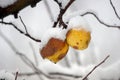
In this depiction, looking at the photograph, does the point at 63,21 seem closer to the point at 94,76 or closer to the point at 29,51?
the point at 94,76

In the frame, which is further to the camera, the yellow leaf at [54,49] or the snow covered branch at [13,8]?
the yellow leaf at [54,49]

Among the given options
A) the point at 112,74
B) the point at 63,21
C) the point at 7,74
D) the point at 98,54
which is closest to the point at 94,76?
the point at 112,74

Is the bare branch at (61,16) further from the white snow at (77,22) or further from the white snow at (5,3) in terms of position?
the white snow at (5,3)

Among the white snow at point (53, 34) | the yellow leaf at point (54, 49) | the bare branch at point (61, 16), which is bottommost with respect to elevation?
the yellow leaf at point (54, 49)

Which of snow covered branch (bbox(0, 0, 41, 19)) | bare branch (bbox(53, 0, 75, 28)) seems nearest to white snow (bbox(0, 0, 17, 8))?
snow covered branch (bbox(0, 0, 41, 19))

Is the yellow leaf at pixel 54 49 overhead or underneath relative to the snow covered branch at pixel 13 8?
underneath

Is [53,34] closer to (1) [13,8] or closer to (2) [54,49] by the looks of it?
(2) [54,49]

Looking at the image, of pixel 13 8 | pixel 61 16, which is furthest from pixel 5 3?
pixel 61 16

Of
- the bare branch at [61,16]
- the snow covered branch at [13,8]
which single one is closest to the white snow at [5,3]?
the snow covered branch at [13,8]

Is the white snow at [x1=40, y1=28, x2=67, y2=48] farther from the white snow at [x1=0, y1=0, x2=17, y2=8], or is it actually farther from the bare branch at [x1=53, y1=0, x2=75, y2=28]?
the white snow at [x1=0, y1=0, x2=17, y2=8]
